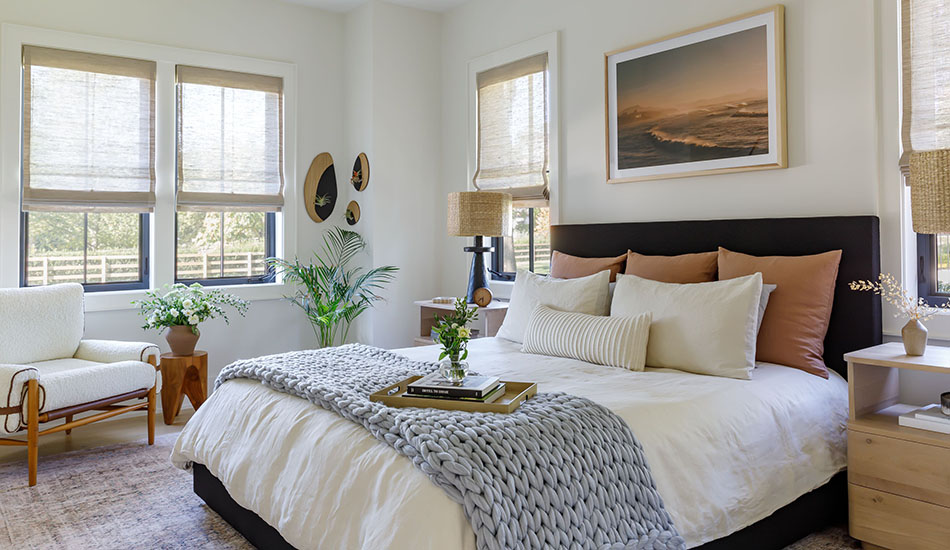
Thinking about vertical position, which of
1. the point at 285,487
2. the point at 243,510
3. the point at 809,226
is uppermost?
the point at 809,226

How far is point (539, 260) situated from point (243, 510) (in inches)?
100

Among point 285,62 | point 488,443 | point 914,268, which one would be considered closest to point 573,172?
point 914,268

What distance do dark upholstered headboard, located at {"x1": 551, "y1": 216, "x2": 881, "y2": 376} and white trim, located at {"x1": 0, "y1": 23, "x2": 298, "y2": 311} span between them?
2.65 meters

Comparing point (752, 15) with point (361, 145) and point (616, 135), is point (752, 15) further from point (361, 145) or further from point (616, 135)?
point (361, 145)

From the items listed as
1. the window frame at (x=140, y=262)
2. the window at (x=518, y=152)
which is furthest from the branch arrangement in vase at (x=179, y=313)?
the window at (x=518, y=152)

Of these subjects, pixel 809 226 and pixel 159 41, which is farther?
pixel 159 41

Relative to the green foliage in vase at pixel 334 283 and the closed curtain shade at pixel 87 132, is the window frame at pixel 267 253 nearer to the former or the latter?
the green foliage in vase at pixel 334 283

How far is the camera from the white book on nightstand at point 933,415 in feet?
7.53

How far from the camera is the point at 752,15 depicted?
320 centimetres

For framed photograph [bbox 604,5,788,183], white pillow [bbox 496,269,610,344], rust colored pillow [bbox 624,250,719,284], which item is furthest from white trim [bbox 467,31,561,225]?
rust colored pillow [bbox 624,250,719,284]

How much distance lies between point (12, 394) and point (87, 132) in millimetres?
1861

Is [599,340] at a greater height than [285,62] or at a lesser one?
lesser

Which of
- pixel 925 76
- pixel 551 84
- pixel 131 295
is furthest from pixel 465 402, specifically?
pixel 131 295

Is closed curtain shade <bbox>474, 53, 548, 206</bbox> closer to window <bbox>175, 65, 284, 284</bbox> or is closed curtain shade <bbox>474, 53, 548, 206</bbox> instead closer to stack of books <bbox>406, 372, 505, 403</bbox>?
window <bbox>175, 65, 284, 284</bbox>
